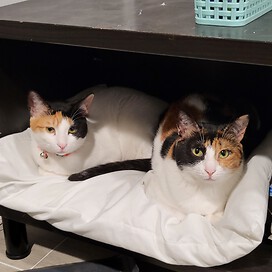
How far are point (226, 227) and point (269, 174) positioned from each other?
0.54 feet

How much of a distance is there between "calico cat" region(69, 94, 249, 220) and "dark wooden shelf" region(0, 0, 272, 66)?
18 centimetres

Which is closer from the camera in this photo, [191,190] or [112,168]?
[191,190]

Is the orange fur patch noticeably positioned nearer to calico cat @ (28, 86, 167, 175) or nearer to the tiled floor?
calico cat @ (28, 86, 167, 175)

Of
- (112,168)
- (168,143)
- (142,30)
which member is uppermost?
(142,30)

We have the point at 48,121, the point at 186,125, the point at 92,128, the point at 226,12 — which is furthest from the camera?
the point at 92,128

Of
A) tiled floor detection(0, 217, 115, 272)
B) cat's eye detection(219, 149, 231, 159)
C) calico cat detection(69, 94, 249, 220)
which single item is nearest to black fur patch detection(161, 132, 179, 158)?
calico cat detection(69, 94, 249, 220)

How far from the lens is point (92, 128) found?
1.29 meters

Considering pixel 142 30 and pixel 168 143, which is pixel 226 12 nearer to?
pixel 142 30

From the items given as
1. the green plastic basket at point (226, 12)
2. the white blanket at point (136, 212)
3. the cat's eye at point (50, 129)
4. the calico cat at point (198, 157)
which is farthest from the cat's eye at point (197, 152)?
the cat's eye at point (50, 129)

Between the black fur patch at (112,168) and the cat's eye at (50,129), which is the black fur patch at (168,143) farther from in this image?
the cat's eye at (50,129)

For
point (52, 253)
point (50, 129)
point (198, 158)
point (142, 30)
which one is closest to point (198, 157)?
point (198, 158)

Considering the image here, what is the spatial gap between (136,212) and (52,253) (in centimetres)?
40

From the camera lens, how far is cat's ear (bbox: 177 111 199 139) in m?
1.00

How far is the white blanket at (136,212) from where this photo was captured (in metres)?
0.94
